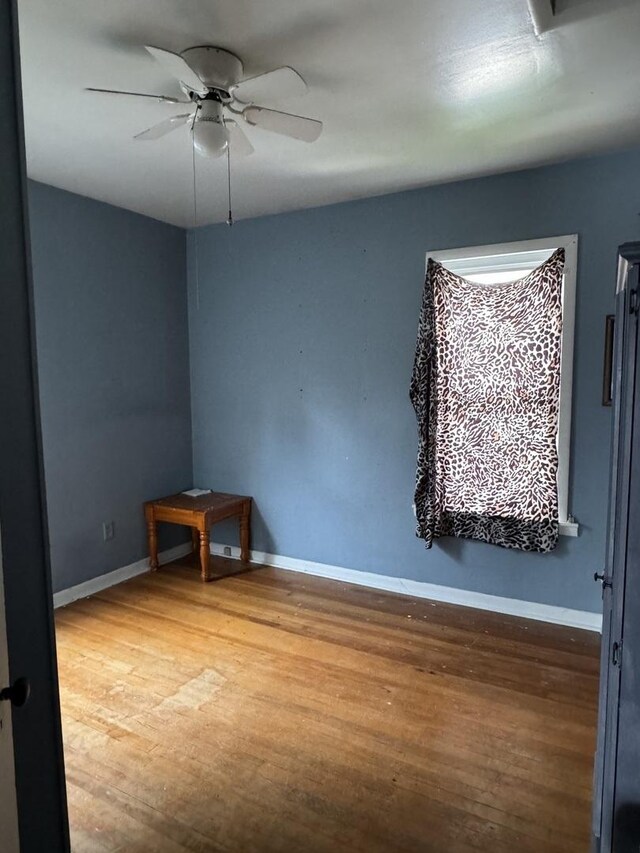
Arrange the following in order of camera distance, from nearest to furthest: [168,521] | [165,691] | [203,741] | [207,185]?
[203,741] → [165,691] → [207,185] → [168,521]

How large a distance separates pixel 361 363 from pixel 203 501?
151 cm

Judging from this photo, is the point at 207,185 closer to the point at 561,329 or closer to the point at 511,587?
the point at 561,329

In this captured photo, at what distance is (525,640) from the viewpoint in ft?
9.50

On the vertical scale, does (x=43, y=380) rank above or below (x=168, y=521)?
above

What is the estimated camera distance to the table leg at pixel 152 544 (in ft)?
12.6

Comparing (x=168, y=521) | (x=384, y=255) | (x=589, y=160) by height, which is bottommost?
(x=168, y=521)

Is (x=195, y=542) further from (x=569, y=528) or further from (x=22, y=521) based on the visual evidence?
(x=22, y=521)

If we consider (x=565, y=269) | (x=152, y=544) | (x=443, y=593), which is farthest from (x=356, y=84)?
(x=152, y=544)

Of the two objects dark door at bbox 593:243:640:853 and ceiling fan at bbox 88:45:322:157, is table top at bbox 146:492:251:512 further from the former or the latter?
dark door at bbox 593:243:640:853

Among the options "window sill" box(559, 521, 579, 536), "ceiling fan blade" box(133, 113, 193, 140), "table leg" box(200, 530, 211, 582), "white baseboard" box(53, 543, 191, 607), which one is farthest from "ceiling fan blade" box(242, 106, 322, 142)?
"white baseboard" box(53, 543, 191, 607)

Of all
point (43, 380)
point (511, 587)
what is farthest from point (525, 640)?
point (43, 380)

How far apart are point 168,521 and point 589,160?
339cm

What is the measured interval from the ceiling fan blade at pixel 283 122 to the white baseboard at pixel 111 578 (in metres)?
2.72

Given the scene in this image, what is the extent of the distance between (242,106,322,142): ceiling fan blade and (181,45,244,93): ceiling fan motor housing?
0.12m
